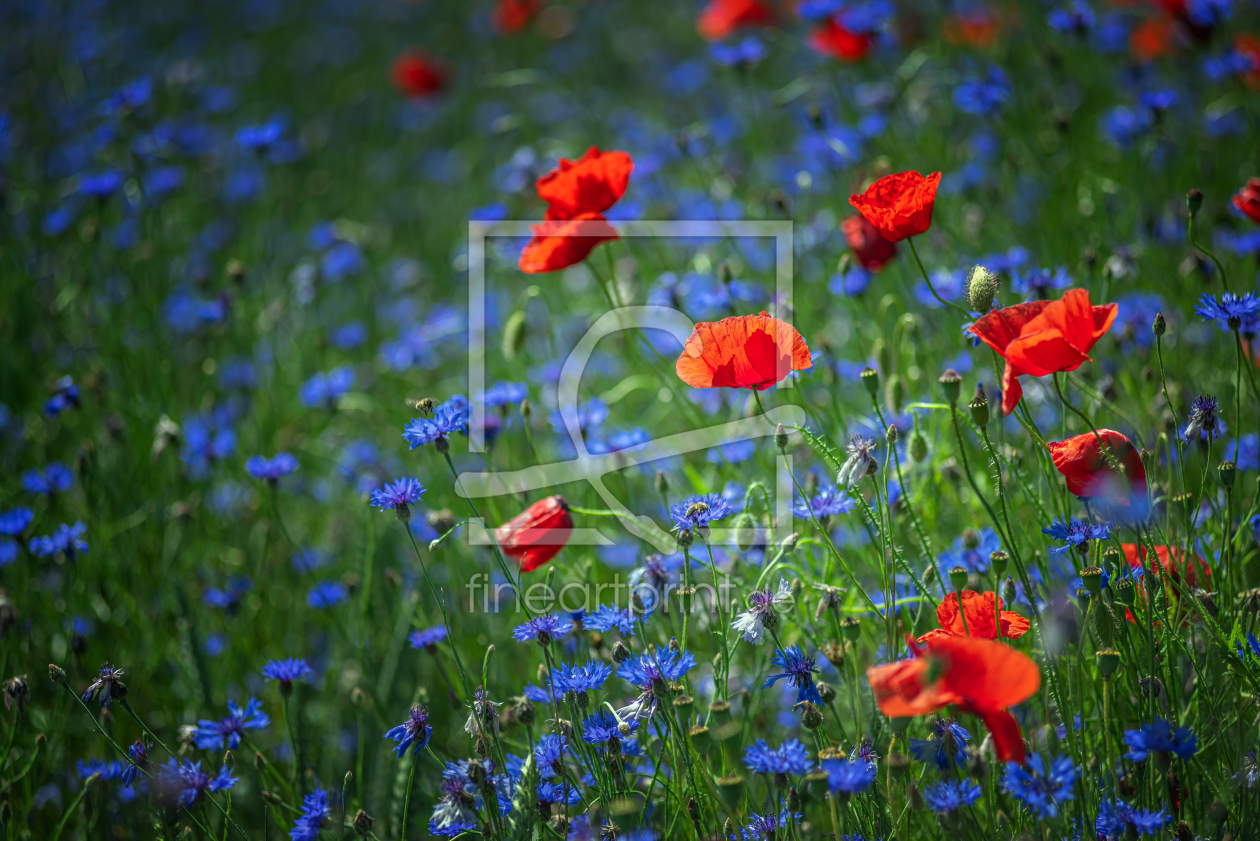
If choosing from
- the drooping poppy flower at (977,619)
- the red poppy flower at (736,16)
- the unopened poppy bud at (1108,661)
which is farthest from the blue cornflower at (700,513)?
the red poppy flower at (736,16)

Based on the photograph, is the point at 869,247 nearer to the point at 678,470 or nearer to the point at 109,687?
the point at 678,470

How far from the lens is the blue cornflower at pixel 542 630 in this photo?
1555 mm

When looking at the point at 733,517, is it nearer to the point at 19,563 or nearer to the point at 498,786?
the point at 498,786

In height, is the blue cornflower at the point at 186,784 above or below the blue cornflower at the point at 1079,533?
below

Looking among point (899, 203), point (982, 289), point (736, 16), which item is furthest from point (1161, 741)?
point (736, 16)

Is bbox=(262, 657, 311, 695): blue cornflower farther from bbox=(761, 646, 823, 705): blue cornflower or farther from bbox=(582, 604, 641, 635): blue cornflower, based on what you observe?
bbox=(761, 646, 823, 705): blue cornflower

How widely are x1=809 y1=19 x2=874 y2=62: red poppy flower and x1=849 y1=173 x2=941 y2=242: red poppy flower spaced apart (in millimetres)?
1707

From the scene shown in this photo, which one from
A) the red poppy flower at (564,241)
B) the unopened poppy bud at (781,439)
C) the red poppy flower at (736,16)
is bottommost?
the unopened poppy bud at (781,439)

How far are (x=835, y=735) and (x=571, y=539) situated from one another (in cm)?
81

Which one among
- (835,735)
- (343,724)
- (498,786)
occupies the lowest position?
(343,724)

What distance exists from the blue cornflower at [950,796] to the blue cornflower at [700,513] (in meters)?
0.55

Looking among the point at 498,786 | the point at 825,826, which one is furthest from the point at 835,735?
the point at 498,786

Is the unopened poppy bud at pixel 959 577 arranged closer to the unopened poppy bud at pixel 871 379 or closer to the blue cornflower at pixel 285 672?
the unopened poppy bud at pixel 871 379

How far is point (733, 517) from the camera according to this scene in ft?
6.70
